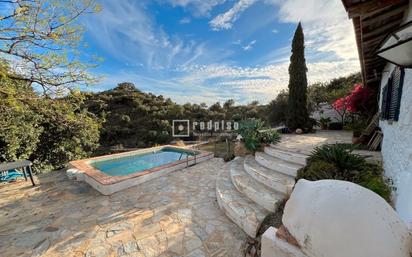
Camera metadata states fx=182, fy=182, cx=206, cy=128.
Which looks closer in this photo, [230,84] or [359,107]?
[359,107]

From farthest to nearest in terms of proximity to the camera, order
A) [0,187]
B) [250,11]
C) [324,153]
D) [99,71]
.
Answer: [250,11] → [0,187] → [99,71] → [324,153]

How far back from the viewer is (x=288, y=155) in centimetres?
519

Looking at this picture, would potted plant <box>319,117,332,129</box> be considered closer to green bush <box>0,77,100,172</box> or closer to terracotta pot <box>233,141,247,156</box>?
terracotta pot <box>233,141,247,156</box>

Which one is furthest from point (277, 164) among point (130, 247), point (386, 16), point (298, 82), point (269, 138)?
point (298, 82)

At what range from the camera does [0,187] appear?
5855mm

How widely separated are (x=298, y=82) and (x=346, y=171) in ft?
22.2

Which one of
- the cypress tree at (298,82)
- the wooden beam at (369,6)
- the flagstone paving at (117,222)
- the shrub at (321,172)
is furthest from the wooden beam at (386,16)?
the cypress tree at (298,82)

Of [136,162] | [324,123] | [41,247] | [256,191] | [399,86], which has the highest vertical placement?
[399,86]

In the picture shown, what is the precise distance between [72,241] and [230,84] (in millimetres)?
22217

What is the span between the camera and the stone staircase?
3.63 metres

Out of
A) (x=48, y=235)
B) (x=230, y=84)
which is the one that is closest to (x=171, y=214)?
(x=48, y=235)

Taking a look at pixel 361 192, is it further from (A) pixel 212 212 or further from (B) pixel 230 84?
(B) pixel 230 84

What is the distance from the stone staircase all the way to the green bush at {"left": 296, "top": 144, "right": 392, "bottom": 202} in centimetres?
64

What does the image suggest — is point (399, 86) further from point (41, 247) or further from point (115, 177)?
point (115, 177)
